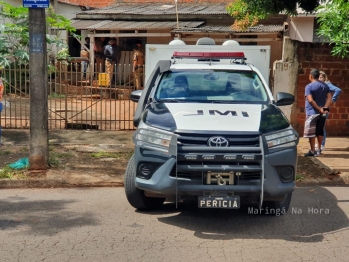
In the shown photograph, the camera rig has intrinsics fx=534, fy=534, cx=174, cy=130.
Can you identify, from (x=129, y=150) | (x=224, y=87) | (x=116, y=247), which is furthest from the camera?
(x=129, y=150)

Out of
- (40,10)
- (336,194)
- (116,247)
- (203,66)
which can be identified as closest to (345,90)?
(336,194)

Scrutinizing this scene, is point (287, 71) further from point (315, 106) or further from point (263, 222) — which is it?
point (263, 222)

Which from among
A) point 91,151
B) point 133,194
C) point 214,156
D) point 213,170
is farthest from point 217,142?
point 91,151

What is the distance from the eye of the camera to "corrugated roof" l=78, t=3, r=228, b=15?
18047 millimetres

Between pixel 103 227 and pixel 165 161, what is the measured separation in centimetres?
104

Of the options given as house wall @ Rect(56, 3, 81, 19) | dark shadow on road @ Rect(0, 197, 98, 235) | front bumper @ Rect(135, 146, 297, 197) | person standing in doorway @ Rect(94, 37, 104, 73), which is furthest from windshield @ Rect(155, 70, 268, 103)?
house wall @ Rect(56, 3, 81, 19)

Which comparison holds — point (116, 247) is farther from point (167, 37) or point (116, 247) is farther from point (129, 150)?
point (167, 37)

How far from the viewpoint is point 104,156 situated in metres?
9.44

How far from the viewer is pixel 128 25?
685 inches

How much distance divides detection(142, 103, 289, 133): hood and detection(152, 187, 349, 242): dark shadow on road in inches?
43.7

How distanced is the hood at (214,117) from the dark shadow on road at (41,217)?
4.59ft

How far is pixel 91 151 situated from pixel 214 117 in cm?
442

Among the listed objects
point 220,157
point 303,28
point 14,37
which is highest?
point 303,28

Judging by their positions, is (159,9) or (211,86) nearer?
(211,86)
